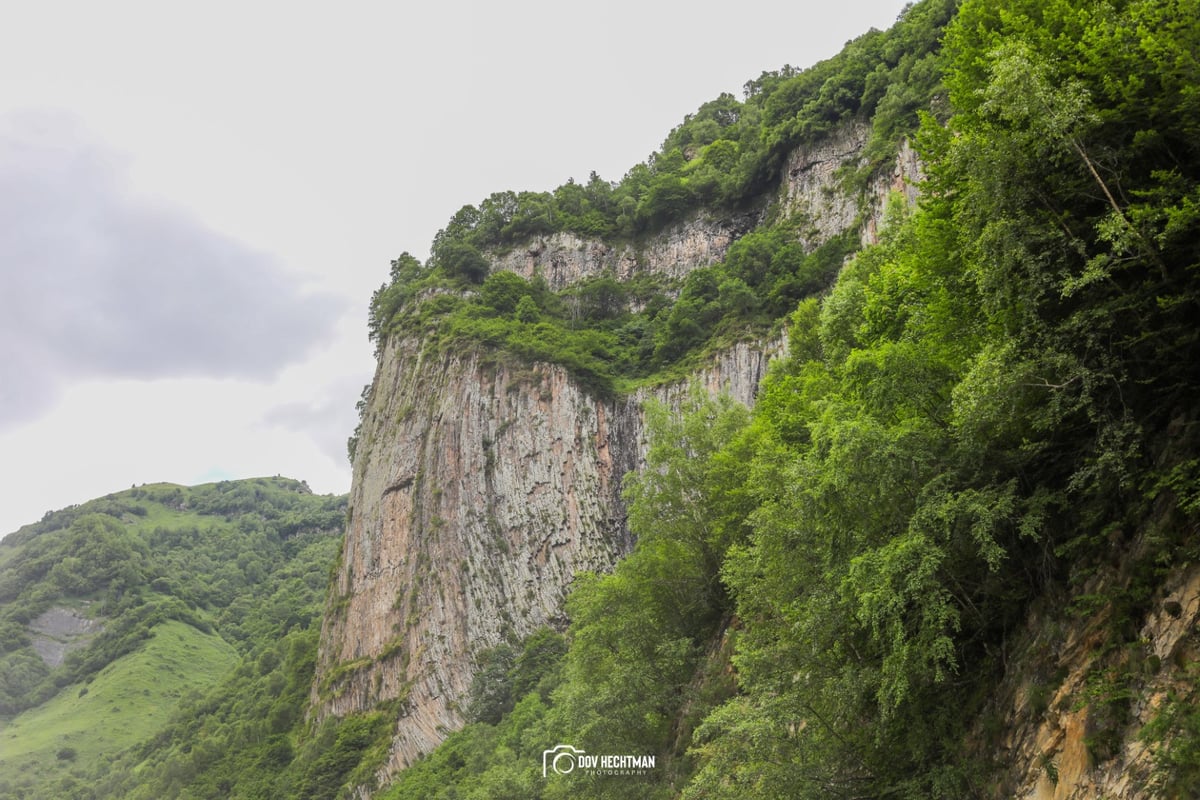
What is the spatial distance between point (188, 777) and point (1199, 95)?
62.2m

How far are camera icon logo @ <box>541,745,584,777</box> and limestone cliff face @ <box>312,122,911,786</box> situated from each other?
18.3m

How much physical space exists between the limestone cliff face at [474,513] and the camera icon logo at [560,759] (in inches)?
721

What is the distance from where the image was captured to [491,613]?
1708 inches

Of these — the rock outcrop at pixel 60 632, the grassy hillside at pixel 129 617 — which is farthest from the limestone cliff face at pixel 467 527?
the rock outcrop at pixel 60 632

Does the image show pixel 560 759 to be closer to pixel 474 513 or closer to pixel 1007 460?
pixel 1007 460

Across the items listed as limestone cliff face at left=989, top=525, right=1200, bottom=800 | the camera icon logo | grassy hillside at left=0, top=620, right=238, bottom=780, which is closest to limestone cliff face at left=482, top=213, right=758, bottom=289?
A: the camera icon logo

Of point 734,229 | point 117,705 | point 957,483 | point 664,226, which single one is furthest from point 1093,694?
point 117,705

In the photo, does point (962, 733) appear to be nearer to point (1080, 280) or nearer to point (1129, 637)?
point (1129, 637)

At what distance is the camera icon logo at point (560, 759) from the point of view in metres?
22.0

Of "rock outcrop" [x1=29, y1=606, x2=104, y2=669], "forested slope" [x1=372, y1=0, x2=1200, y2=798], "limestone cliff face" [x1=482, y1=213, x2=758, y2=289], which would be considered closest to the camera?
"forested slope" [x1=372, y1=0, x2=1200, y2=798]

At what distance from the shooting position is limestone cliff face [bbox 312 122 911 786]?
42.9 meters

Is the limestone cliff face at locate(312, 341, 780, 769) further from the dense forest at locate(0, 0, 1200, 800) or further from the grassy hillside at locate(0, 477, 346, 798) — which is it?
the dense forest at locate(0, 0, 1200, 800)

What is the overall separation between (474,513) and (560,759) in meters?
23.9

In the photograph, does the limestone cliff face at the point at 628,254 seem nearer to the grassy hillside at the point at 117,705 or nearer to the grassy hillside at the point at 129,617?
the grassy hillside at the point at 129,617
